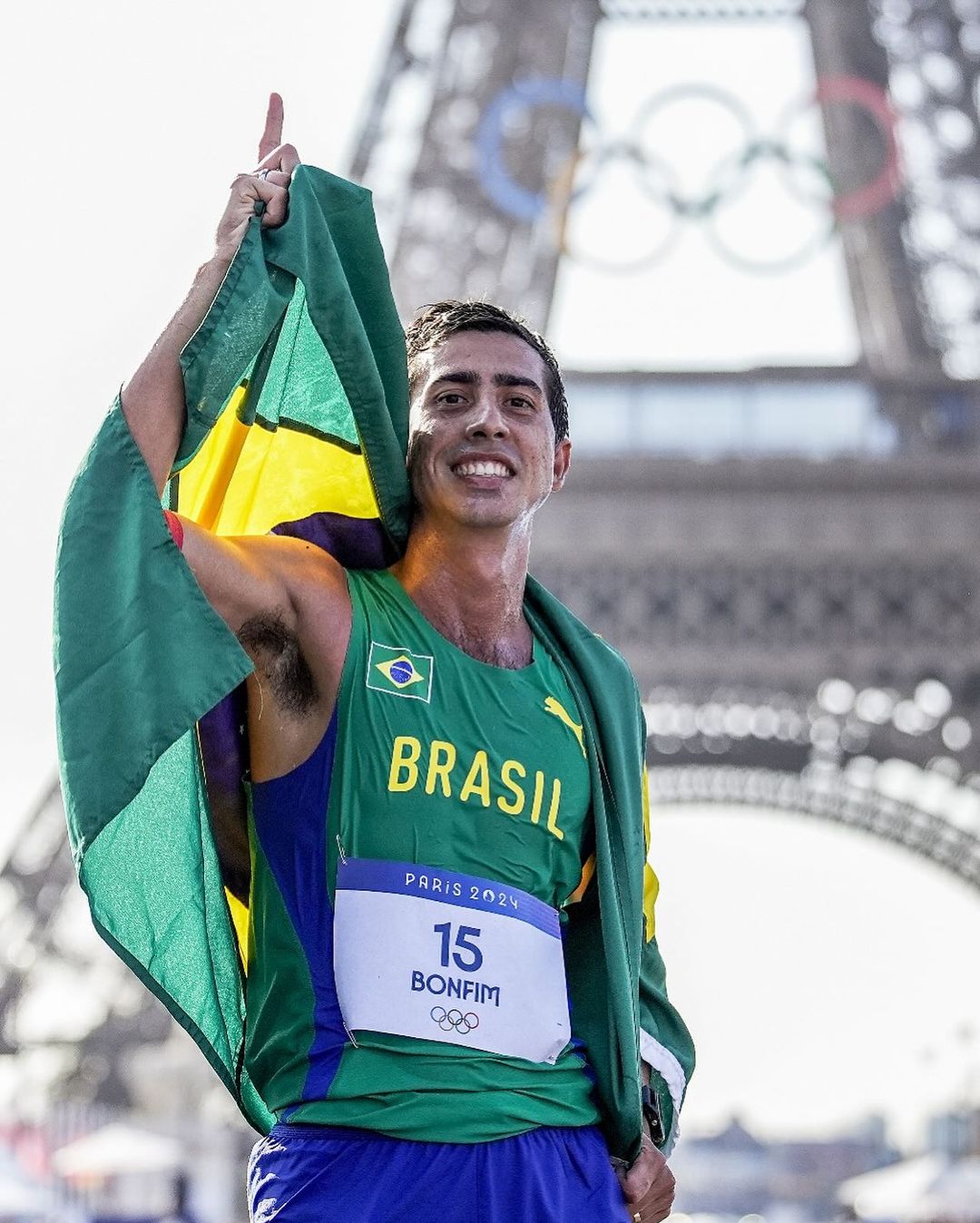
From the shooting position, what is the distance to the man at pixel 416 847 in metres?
2.81

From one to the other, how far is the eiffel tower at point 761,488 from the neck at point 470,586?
1704 cm

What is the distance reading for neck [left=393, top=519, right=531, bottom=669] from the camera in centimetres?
320

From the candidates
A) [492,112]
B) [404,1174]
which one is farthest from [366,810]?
[492,112]

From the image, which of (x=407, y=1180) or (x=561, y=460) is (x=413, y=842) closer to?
(x=407, y=1180)

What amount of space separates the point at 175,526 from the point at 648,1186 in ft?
3.72

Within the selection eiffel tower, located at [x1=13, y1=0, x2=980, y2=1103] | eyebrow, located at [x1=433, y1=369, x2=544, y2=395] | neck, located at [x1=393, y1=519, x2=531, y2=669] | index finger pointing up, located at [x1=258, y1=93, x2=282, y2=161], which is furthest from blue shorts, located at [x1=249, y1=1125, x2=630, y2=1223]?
eiffel tower, located at [x1=13, y1=0, x2=980, y2=1103]

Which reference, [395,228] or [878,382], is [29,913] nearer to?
[395,228]

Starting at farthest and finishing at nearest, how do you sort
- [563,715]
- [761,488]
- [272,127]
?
[761,488] → [272,127] → [563,715]

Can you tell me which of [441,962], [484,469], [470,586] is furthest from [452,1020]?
[484,469]

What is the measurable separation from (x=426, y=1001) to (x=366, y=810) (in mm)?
268

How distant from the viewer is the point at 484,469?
3176mm

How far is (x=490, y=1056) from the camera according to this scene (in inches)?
113

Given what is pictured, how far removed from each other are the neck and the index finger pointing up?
609mm

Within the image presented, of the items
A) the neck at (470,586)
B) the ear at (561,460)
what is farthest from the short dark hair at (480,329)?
the neck at (470,586)
